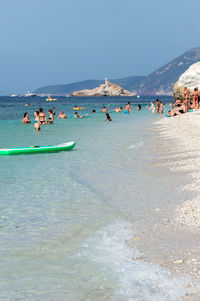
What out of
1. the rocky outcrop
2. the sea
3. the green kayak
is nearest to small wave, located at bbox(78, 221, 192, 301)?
the sea

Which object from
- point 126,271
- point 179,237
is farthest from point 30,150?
point 126,271

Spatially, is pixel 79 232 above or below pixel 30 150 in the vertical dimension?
below

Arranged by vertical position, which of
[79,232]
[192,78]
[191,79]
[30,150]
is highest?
[192,78]

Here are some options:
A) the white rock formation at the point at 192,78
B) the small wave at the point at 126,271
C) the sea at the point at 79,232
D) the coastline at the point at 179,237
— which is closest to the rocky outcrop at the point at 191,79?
the white rock formation at the point at 192,78

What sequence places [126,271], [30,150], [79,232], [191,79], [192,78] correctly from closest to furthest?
[126,271]
[79,232]
[30,150]
[192,78]
[191,79]

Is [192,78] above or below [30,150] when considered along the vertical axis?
above

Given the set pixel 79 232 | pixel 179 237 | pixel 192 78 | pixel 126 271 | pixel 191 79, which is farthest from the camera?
pixel 191 79

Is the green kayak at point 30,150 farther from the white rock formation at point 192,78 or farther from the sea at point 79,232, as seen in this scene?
Answer: the white rock formation at point 192,78

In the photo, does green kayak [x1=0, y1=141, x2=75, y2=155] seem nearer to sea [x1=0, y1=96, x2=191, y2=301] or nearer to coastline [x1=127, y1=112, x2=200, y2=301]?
sea [x1=0, y1=96, x2=191, y2=301]

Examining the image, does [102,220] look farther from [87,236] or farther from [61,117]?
[61,117]

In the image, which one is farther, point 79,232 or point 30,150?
point 30,150

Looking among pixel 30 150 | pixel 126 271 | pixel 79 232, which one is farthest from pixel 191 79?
pixel 126 271

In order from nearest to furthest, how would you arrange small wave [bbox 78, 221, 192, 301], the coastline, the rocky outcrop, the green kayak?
small wave [bbox 78, 221, 192, 301]
the coastline
the green kayak
the rocky outcrop

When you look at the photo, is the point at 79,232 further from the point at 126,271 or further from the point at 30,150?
the point at 30,150
